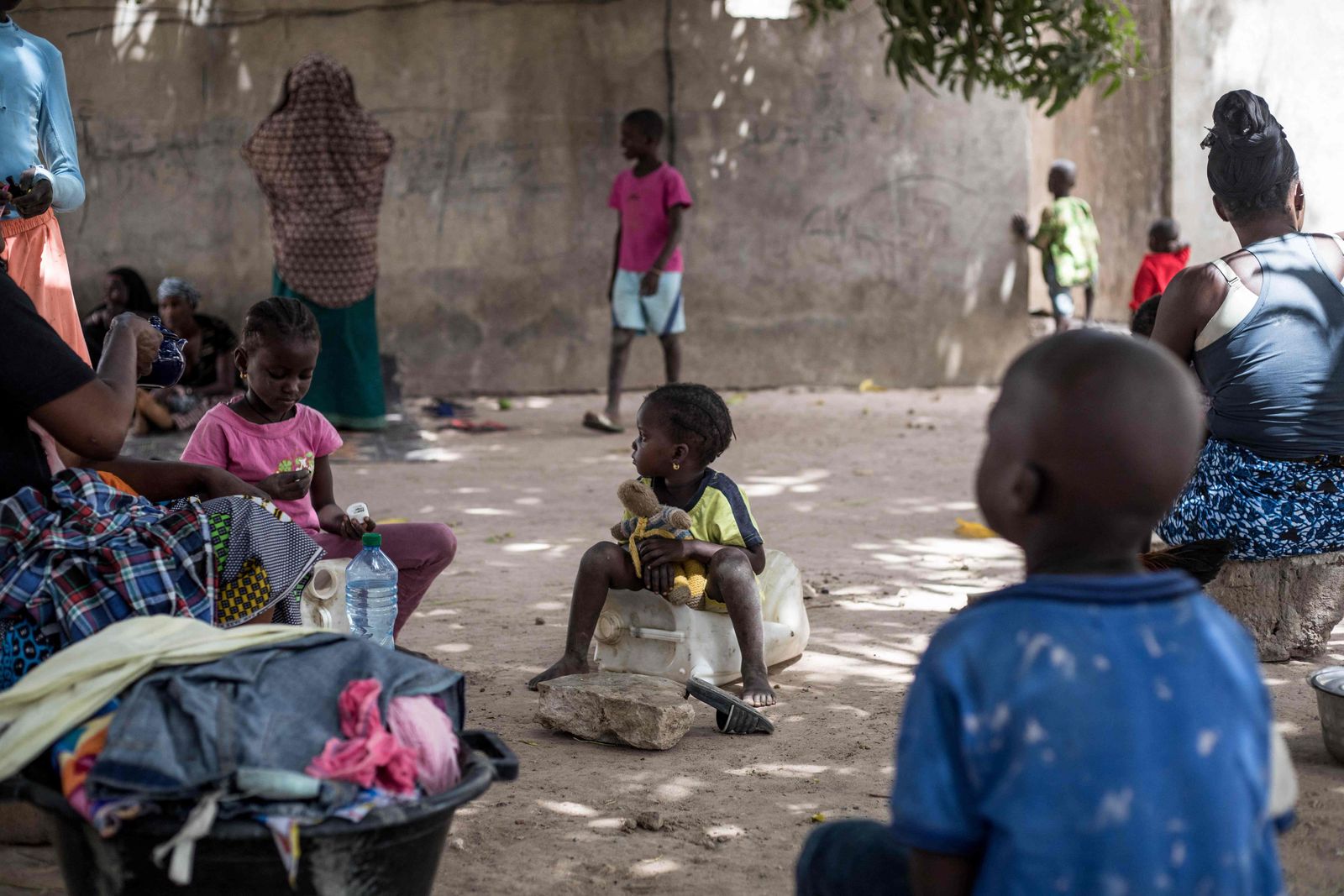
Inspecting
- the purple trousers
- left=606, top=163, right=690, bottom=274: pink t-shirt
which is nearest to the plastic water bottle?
the purple trousers

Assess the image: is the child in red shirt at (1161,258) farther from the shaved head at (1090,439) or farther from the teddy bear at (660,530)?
the shaved head at (1090,439)

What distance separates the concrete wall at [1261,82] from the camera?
771 centimetres

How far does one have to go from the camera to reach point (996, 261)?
11.4m

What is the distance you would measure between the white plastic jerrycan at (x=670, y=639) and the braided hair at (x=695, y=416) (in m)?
0.47

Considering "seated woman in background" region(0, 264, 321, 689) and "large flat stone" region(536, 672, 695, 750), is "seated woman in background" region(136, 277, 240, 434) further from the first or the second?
"seated woman in background" region(0, 264, 321, 689)

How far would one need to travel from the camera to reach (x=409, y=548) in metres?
3.86

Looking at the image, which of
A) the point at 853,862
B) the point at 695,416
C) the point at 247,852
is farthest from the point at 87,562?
the point at 695,416

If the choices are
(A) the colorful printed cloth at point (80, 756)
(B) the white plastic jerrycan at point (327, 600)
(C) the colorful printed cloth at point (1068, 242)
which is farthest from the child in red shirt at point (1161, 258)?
(A) the colorful printed cloth at point (80, 756)

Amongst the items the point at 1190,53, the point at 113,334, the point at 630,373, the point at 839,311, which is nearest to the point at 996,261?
the point at 839,311

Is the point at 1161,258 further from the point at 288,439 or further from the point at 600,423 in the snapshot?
the point at 288,439

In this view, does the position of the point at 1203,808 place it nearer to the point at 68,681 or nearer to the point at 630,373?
the point at 68,681

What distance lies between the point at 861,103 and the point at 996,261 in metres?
1.74

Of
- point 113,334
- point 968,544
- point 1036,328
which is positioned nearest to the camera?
point 113,334

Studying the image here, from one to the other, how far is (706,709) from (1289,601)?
179 cm
